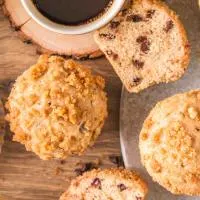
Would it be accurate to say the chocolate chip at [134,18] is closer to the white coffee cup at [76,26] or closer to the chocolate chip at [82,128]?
the white coffee cup at [76,26]

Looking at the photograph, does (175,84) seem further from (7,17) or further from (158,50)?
(7,17)

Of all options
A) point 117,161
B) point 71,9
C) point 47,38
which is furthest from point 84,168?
point 71,9

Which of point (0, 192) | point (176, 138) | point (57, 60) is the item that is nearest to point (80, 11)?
point (57, 60)

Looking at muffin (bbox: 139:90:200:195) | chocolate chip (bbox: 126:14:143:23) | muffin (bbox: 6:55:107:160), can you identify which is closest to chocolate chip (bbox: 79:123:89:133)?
muffin (bbox: 6:55:107:160)

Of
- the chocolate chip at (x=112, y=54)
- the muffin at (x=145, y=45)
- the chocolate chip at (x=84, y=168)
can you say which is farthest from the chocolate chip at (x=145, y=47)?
the chocolate chip at (x=84, y=168)

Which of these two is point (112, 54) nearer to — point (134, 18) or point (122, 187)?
point (134, 18)

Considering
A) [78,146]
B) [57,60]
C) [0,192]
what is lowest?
[0,192]
